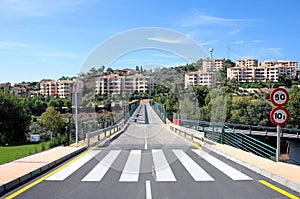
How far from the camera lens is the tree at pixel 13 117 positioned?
4472 cm

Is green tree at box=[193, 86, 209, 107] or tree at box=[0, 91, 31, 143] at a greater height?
green tree at box=[193, 86, 209, 107]

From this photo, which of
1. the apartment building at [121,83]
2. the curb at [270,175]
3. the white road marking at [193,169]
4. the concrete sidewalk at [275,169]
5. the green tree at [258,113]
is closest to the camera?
the curb at [270,175]

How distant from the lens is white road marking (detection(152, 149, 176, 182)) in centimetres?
815

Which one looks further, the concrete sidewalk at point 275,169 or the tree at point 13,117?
the tree at point 13,117

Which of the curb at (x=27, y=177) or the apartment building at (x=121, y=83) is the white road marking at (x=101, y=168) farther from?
the apartment building at (x=121, y=83)

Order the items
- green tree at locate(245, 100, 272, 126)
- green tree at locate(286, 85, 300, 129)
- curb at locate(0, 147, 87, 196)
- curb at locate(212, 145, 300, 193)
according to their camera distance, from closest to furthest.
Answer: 1. curb at locate(0, 147, 87, 196)
2. curb at locate(212, 145, 300, 193)
3. green tree at locate(286, 85, 300, 129)
4. green tree at locate(245, 100, 272, 126)

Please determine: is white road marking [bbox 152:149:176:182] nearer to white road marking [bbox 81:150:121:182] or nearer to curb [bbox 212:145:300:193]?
white road marking [bbox 81:150:121:182]

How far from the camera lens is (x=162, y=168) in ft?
31.6

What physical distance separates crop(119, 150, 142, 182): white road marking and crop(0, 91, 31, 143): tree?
36.8 m

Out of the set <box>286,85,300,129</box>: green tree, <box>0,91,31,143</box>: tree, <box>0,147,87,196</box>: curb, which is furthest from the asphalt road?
<box>286,85,300,129</box>: green tree

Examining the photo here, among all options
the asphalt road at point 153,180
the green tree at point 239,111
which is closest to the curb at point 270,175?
the asphalt road at point 153,180

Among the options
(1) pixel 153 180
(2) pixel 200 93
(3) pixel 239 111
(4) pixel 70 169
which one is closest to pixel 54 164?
(4) pixel 70 169

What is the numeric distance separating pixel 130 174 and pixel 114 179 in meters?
0.78

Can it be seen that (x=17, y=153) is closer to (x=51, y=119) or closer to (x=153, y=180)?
(x=153, y=180)
